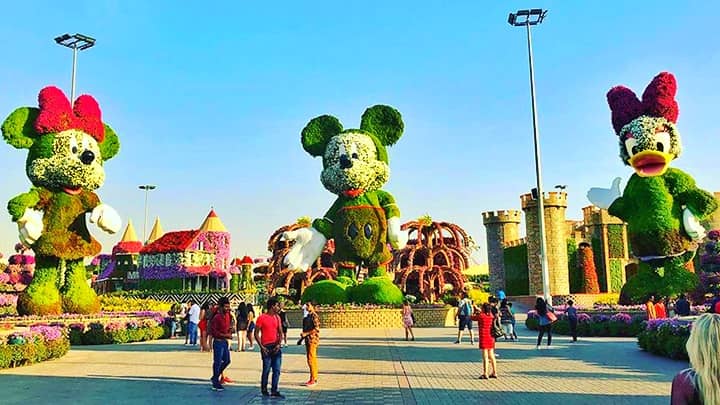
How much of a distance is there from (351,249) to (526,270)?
24.5m

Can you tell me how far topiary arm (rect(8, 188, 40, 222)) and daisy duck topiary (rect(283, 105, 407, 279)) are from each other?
11545 mm

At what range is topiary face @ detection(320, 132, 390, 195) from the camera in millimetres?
29484

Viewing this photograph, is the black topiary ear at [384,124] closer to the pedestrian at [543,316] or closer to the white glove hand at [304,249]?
the white glove hand at [304,249]

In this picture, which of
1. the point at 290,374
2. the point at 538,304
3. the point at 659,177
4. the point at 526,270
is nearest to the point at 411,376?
the point at 290,374

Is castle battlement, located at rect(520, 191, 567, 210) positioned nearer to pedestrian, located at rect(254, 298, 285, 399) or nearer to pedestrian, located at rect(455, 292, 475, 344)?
pedestrian, located at rect(455, 292, 475, 344)

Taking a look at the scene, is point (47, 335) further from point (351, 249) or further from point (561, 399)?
point (351, 249)

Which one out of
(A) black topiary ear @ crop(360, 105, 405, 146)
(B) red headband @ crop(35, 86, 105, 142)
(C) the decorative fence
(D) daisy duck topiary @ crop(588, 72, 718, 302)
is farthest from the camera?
(A) black topiary ear @ crop(360, 105, 405, 146)

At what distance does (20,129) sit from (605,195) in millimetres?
22234

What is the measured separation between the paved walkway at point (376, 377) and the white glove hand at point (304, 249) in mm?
→ 12184

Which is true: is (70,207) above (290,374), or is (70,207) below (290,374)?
above

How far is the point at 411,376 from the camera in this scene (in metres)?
11.5

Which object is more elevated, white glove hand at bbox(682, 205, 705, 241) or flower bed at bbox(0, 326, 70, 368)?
white glove hand at bbox(682, 205, 705, 241)

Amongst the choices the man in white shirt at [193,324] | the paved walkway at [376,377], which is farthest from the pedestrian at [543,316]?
the man in white shirt at [193,324]

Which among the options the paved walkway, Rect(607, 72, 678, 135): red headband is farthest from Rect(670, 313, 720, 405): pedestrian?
Rect(607, 72, 678, 135): red headband
